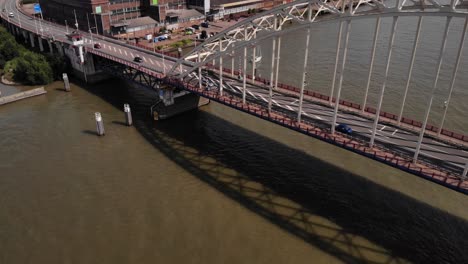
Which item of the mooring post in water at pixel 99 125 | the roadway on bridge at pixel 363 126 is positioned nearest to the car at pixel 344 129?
the roadway on bridge at pixel 363 126

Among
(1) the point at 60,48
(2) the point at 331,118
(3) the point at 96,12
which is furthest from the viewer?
(3) the point at 96,12

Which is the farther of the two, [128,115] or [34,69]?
[34,69]

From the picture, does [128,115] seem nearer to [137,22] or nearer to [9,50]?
[9,50]

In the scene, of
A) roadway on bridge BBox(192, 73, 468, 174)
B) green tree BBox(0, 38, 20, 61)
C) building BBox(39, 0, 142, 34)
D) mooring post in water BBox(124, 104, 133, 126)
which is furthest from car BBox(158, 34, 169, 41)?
roadway on bridge BBox(192, 73, 468, 174)

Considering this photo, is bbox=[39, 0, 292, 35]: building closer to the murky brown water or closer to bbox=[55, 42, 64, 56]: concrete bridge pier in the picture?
bbox=[55, 42, 64, 56]: concrete bridge pier

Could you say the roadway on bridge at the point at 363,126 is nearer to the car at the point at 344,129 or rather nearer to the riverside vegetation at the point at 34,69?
the car at the point at 344,129

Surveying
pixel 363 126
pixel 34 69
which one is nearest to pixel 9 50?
pixel 34 69
